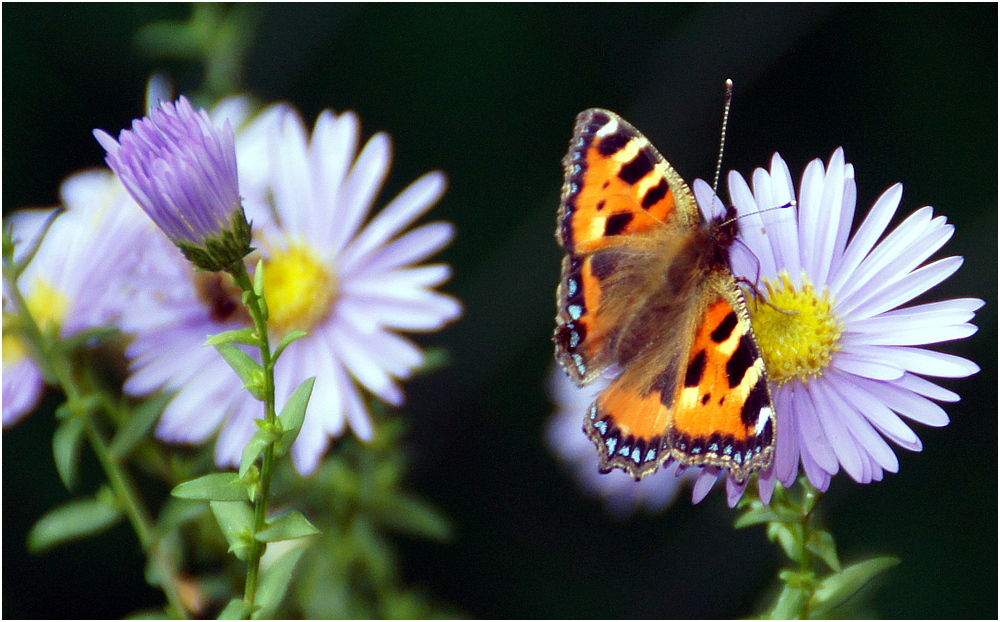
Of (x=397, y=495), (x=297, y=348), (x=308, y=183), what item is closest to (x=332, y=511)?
(x=397, y=495)

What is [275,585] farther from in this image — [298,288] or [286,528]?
[298,288]

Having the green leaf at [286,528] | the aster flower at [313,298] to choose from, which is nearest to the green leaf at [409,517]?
the aster flower at [313,298]

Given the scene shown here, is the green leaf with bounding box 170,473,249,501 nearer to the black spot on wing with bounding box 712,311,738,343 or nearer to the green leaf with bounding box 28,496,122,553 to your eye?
the green leaf with bounding box 28,496,122,553

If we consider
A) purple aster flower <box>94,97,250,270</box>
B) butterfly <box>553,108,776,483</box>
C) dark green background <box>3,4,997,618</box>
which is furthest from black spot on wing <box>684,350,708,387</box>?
dark green background <box>3,4,997,618</box>

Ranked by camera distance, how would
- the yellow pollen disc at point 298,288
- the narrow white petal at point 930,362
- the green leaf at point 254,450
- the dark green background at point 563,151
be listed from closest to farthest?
1. the green leaf at point 254,450
2. the narrow white petal at point 930,362
3. the yellow pollen disc at point 298,288
4. the dark green background at point 563,151

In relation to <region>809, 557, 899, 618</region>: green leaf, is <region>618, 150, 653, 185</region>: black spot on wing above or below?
above

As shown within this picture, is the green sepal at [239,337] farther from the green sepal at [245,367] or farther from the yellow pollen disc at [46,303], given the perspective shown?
the yellow pollen disc at [46,303]
